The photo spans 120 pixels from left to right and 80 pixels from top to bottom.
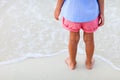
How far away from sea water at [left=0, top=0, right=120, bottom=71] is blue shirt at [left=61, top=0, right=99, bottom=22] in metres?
0.64

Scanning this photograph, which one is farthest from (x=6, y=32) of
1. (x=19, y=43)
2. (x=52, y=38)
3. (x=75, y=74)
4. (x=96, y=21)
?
(x=96, y=21)

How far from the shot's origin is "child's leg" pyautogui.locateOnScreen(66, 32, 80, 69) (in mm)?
2056

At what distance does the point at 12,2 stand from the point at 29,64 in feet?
3.06

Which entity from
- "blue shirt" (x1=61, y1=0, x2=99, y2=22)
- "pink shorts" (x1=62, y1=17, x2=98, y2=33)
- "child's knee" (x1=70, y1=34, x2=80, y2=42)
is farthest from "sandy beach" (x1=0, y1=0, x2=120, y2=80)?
Answer: "blue shirt" (x1=61, y1=0, x2=99, y2=22)

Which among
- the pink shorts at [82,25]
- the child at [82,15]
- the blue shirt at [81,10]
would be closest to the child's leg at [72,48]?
the child at [82,15]

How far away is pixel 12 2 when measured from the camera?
9.87 feet

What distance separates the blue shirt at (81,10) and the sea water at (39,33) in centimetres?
64

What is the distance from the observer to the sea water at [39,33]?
2.44 meters

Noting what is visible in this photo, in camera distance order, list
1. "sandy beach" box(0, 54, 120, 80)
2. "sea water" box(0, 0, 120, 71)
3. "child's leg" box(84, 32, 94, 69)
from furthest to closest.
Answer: "sea water" box(0, 0, 120, 71) < "sandy beach" box(0, 54, 120, 80) < "child's leg" box(84, 32, 94, 69)

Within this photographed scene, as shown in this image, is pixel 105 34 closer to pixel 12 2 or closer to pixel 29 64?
pixel 29 64

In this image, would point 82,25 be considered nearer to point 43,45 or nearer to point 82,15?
point 82,15

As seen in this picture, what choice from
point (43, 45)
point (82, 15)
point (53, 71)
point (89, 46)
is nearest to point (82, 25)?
point (82, 15)

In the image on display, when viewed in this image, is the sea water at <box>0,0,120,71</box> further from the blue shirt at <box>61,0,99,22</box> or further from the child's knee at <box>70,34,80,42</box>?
the blue shirt at <box>61,0,99,22</box>

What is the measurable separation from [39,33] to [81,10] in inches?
35.1
